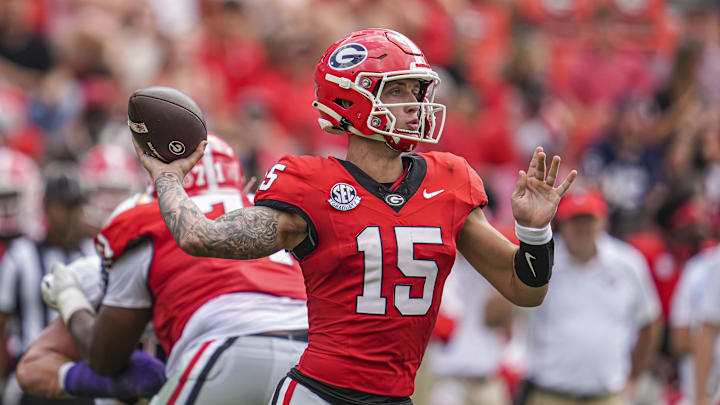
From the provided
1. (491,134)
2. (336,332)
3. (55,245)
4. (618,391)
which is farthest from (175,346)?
(491,134)

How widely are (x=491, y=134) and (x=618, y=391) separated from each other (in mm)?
4416

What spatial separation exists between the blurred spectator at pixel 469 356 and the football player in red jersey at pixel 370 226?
5148 mm

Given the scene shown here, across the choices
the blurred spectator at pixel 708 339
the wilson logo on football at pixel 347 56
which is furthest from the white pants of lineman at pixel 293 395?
the blurred spectator at pixel 708 339

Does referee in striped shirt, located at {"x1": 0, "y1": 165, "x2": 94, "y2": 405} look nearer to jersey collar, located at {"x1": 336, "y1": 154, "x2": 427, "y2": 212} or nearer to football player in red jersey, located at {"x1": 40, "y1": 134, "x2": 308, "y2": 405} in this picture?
football player in red jersey, located at {"x1": 40, "y1": 134, "x2": 308, "y2": 405}

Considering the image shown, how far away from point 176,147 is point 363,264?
2.53ft

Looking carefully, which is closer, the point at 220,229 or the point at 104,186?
the point at 220,229

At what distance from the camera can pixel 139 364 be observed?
15.0ft

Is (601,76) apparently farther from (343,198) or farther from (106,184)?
(343,198)

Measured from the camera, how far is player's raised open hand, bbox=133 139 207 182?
3637 mm

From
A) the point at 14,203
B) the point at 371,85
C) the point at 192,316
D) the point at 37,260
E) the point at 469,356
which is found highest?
the point at 371,85

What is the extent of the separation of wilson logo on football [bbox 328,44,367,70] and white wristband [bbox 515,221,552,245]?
31.9 inches

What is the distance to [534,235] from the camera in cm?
365

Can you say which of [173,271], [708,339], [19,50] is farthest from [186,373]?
[19,50]

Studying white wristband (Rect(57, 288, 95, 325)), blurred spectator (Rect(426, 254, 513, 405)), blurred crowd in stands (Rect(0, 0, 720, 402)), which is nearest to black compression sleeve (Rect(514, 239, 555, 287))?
white wristband (Rect(57, 288, 95, 325))
